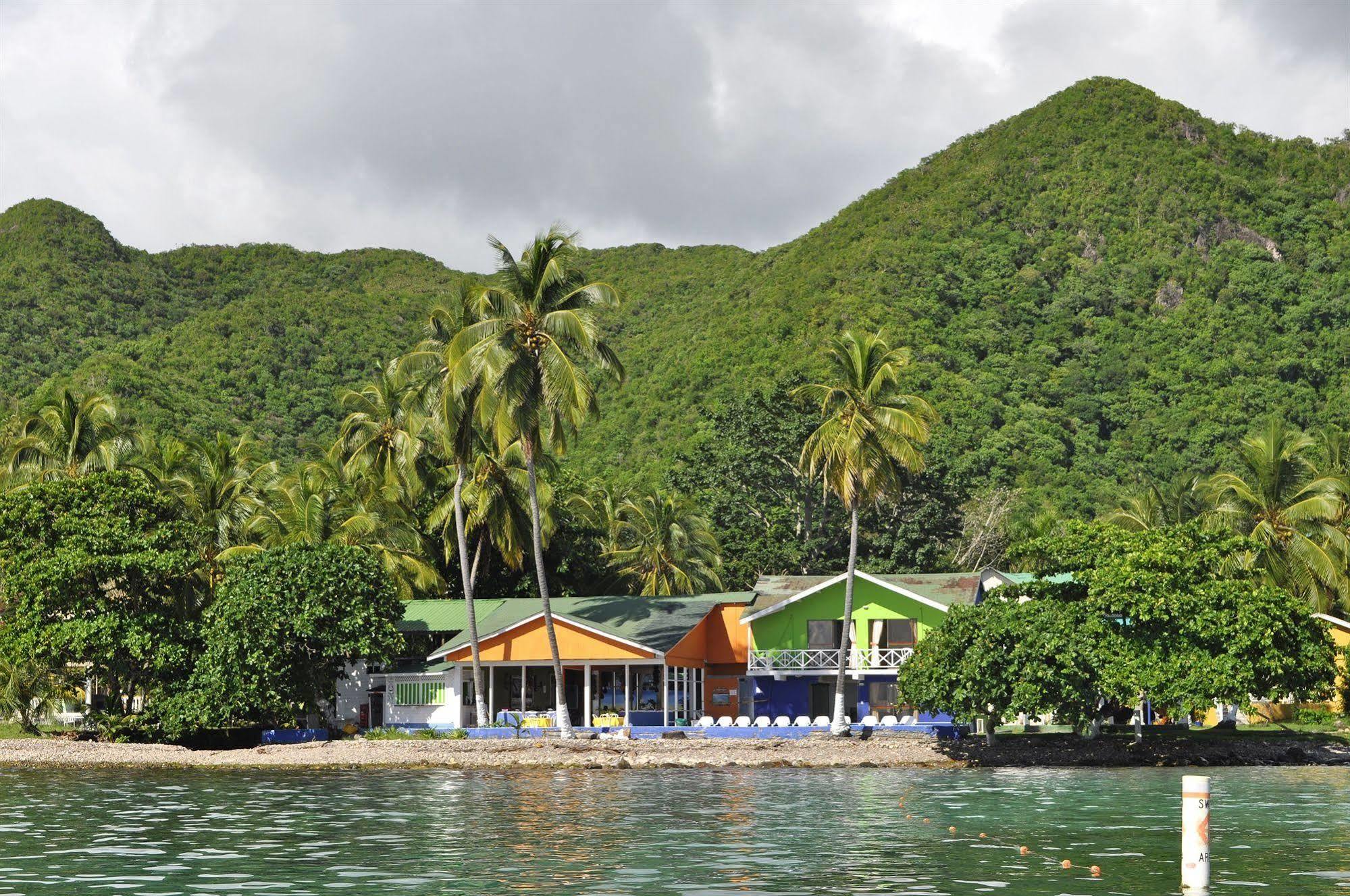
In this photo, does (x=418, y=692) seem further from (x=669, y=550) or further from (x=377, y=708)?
(x=669, y=550)

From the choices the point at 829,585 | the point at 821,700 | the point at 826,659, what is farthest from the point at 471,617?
the point at 821,700

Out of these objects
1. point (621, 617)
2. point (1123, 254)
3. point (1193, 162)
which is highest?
point (1193, 162)

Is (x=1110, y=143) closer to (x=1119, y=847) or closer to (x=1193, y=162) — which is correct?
(x=1193, y=162)

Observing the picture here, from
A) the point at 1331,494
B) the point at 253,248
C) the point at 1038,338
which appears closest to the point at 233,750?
the point at 1331,494

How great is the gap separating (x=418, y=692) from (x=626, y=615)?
832cm

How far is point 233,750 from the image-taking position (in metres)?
45.4

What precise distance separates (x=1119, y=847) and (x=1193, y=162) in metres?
111

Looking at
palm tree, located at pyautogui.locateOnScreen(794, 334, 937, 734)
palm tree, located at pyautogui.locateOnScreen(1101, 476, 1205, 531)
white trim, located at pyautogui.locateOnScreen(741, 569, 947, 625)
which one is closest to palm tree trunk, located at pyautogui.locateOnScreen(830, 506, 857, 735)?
palm tree, located at pyautogui.locateOnScreen(794, 334, 937, 734)

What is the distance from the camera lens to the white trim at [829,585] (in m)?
52.1

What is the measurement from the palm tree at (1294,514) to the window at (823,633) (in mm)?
15467

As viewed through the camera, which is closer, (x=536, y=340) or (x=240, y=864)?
(x=240, y=864)

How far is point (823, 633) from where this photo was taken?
2122 inches

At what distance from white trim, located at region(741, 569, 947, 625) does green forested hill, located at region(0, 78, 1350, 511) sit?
17961mm

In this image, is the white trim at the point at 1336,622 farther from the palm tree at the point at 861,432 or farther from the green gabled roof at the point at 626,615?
the green gabled roof at the point at 626,615
